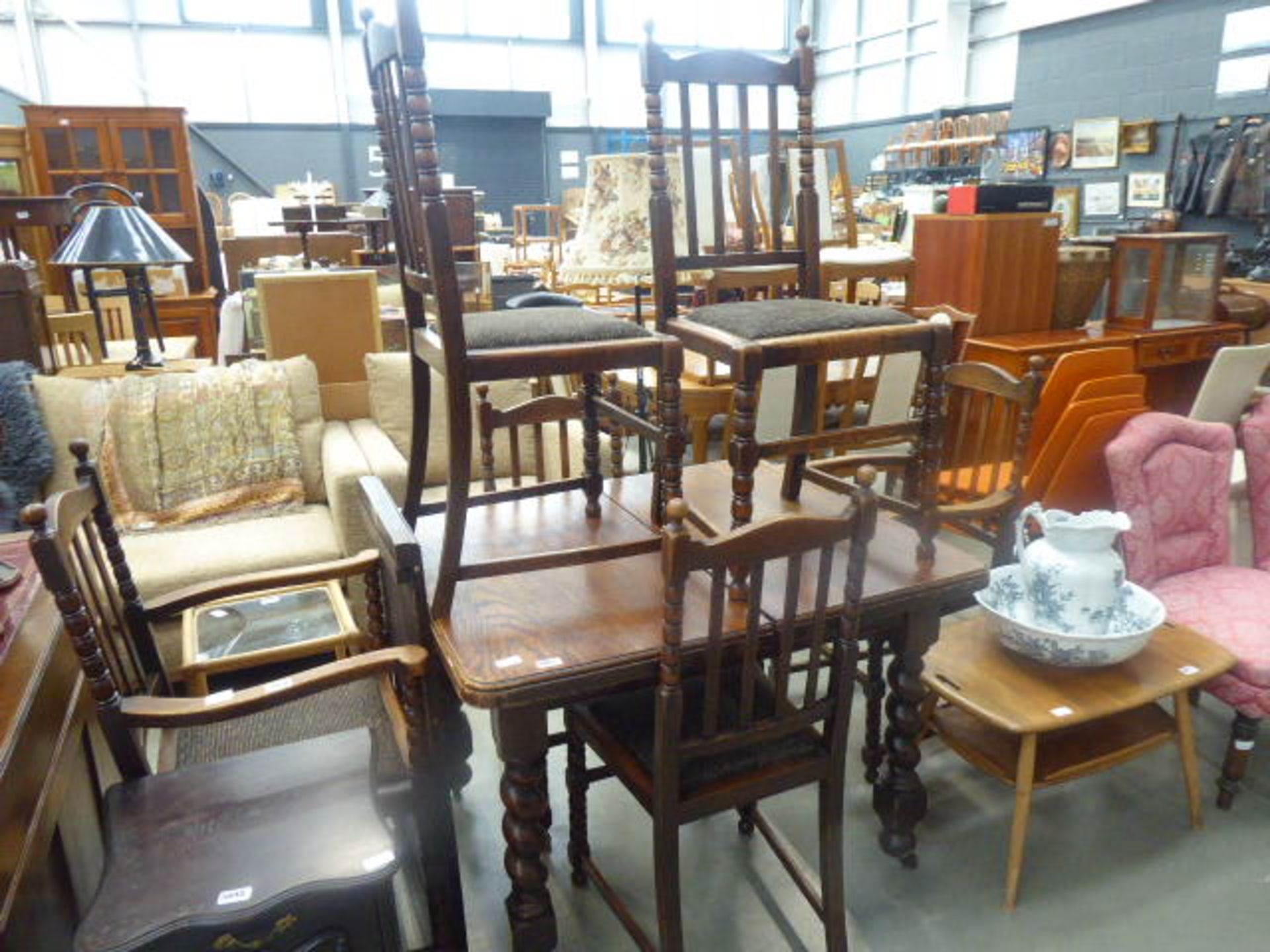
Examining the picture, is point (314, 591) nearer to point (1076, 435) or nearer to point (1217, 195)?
point (1076, 435)

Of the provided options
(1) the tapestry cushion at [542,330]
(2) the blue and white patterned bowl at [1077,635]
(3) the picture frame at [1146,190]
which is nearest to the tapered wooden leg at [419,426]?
(1) the tapestry cushion at [542,330]

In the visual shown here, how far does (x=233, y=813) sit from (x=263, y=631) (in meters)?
1.03

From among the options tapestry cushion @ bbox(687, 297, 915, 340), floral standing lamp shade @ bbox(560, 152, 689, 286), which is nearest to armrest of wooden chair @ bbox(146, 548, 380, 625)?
tapestry cushion @ bbox(687, 297, 915, 340)

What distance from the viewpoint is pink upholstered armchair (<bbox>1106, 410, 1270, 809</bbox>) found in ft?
7.42

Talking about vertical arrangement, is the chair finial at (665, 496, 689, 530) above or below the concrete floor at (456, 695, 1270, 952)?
above

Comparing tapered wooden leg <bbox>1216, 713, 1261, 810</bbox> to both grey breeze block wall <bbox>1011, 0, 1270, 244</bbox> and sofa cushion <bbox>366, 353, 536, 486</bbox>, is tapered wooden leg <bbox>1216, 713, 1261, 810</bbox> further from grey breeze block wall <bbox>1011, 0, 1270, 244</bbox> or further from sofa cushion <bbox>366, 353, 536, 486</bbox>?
grey breeze block wall <bbox>1011, 0, 1270, 244</bbox>

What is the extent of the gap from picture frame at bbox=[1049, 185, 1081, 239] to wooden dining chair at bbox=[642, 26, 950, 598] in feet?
21.9

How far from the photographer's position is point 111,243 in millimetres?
3045

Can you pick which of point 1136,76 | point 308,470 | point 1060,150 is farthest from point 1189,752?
point 1060,150

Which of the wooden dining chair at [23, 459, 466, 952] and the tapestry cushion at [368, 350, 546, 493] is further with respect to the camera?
the tapestry cushion at [368, 350, 546, 493]

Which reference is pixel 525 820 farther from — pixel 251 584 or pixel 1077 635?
pixel 1077 635

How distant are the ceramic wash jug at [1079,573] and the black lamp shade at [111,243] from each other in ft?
9.79

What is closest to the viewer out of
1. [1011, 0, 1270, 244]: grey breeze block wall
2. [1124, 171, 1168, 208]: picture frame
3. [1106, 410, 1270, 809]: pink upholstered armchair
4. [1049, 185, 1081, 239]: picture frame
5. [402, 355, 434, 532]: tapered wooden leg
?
[402, 355, 434, 532]: tapered wooden leg

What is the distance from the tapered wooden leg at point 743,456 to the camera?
4.87 feet
